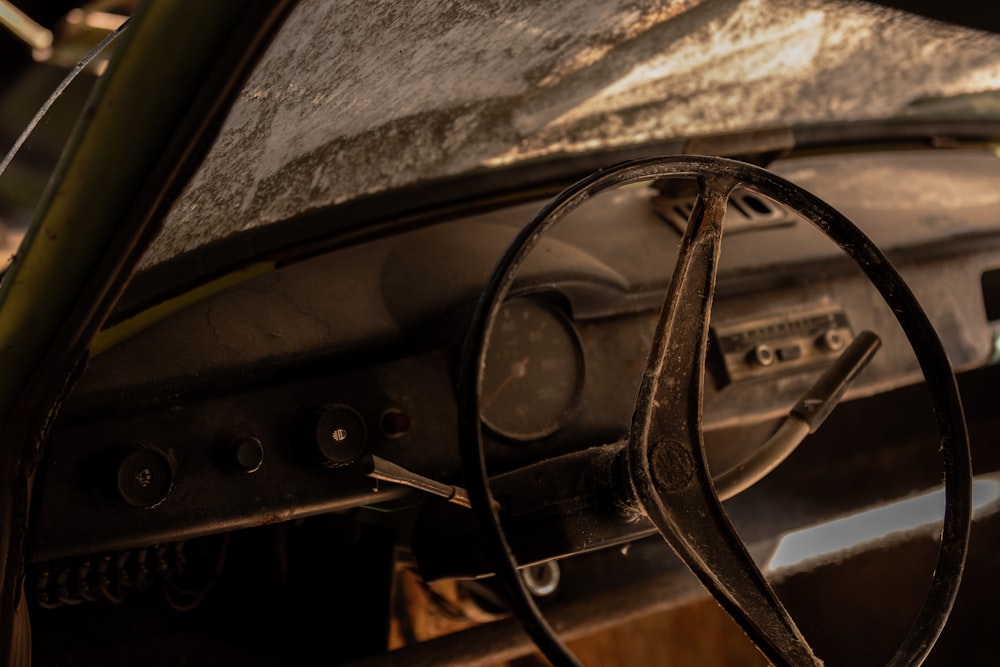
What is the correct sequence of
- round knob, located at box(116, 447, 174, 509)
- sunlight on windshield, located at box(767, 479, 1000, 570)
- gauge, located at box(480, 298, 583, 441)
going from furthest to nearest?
sunlight on windshield, located at box(767, 479, 1000, 570) → gauge, located at box(480, 298, 583, 441) → round knob, located at box(116, 447, 174, 509)

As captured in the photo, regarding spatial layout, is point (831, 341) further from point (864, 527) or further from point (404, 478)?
point (404, 478)

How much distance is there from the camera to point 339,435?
4.09ft

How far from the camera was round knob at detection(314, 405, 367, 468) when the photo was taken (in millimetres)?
1230

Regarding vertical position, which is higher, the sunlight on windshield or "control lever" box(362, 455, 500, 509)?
"control lever" box(362, 455, 500, 509)

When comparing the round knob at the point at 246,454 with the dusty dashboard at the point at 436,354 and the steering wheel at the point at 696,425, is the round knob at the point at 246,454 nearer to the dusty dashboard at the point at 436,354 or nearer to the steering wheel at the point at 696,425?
the dusty dashboard at the point at 436,354

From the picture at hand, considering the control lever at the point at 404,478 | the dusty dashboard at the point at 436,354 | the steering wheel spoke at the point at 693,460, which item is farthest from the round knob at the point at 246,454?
the steering wheel spoke at the point at 693,460

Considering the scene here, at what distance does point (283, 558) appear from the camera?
1.66 m

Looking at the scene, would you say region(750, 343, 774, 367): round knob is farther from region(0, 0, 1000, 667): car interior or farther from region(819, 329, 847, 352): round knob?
region(819, 329, 847, 352): round knob

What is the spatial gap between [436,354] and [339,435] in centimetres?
21

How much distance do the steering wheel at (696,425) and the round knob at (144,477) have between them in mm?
387

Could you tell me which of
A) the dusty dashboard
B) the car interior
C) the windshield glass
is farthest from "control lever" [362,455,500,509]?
the windshield glass

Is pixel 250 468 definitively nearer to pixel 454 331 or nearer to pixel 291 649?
pixel 454 331

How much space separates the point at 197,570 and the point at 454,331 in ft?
2.06

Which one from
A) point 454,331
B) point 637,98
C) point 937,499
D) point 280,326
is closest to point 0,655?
point 280,326
